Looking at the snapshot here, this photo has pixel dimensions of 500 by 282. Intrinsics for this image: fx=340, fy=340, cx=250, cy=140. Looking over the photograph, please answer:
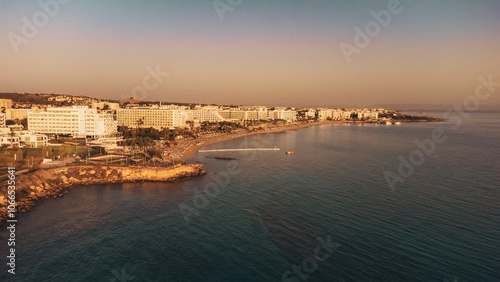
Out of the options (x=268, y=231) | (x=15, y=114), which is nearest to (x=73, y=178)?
(x=268, y=231)

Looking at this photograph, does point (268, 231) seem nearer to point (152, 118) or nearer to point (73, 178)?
point (73, 178)

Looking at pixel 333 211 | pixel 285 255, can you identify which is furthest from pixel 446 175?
pixel 285 255

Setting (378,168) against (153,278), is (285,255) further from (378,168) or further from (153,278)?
(378,168)

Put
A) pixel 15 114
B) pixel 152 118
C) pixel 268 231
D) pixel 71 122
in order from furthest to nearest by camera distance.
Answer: pixel 152 118 → pixel 15 114 → pixel 71 122 → pixel 268 231

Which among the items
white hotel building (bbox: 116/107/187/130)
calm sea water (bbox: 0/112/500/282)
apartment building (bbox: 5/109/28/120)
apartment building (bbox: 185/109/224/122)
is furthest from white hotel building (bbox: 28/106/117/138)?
apartment building (bbox: 185/109/224/122)

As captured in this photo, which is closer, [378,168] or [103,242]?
[103,242]

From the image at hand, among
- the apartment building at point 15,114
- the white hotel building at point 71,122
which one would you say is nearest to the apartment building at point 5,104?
the apartment building at point 15,114
